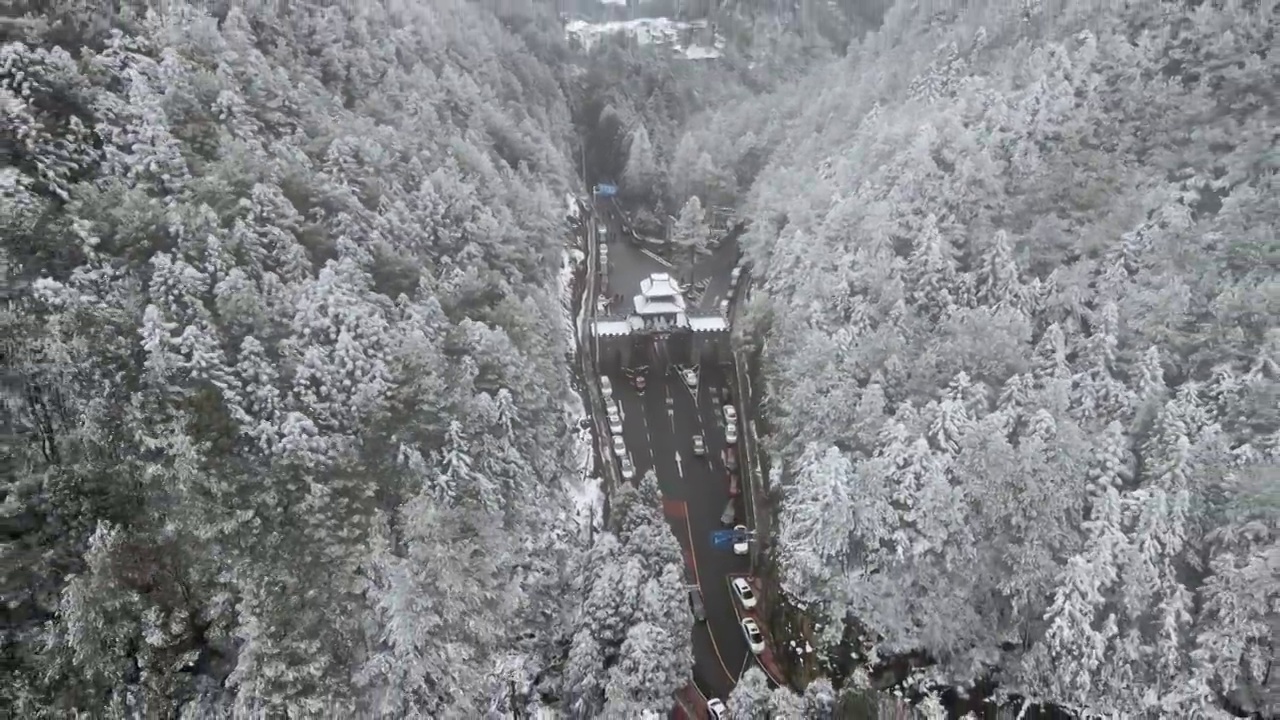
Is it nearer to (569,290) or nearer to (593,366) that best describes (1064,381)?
(593,366)

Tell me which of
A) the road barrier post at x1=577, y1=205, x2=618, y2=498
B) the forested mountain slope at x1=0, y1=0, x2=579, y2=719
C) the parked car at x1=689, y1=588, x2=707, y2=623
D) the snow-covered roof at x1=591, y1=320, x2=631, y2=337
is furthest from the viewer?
the snow-covered roof at x1=591, y1=320, x2=631, y2=337

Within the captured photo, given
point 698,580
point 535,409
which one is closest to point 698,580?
point 698,580

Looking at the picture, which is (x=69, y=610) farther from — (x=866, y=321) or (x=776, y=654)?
(x=866, y=321)

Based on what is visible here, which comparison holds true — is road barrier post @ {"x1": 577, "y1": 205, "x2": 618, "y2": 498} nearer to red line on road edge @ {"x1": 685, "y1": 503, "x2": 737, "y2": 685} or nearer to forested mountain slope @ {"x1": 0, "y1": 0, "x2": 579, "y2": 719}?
forested mountain slope @ {"x1": 0, "y1": 0, "x2": 579, "y2": 719}

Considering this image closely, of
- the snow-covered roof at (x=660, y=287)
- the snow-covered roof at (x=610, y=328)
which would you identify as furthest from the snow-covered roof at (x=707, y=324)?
the snow-covered roof at (x=610, y=328)

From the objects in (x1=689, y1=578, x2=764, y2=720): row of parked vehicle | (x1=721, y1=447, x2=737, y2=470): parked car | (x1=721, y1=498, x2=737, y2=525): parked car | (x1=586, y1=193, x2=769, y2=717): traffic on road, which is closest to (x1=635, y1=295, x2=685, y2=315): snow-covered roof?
(x1=586, y1=193, x2=769, y2=717): traffic on road

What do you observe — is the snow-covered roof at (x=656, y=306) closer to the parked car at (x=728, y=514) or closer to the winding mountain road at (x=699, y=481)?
the winding mountain road at (x=699, y=481)
